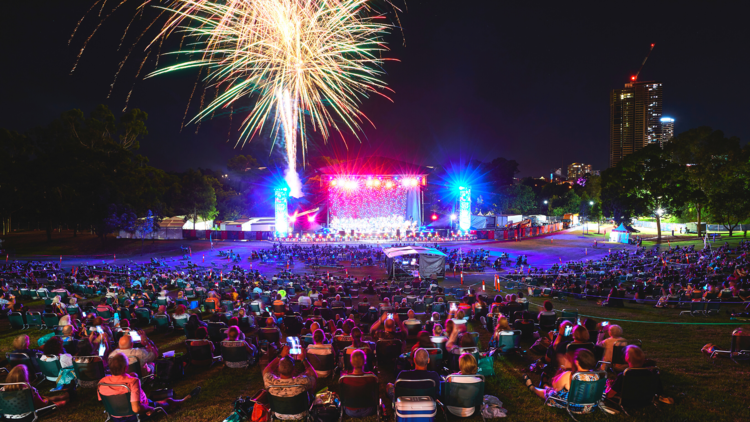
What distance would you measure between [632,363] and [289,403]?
12.1 feet

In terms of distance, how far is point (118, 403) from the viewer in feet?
13.0

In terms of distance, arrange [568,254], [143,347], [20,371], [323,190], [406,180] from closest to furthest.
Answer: [20,371] < [143,347] < [568,254] < [406,180] < [323,190]

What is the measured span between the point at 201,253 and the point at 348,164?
20.5m

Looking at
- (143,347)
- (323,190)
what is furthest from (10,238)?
(143,347)

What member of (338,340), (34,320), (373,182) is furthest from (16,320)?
(373,182)

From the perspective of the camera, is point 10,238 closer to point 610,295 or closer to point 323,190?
point 323,190

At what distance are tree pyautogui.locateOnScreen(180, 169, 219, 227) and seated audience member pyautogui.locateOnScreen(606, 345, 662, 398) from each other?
5017 cm

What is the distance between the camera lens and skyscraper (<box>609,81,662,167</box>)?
181000 millimetres

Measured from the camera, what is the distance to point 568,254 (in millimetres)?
29891

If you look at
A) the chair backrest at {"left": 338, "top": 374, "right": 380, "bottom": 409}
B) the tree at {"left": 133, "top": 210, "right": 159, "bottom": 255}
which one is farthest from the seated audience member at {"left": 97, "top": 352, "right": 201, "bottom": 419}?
the tree at {"left": 133, "top": 210, "right": 159, "bottom": 255}

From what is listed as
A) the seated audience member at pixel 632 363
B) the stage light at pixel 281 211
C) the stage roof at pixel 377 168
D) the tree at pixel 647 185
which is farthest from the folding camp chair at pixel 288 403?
the stage roof at pixel 377 168

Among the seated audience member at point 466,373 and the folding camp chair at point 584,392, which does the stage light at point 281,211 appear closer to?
the seated audience member at point 466,373

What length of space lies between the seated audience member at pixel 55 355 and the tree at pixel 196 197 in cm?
4614

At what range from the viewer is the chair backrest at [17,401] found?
402 centimetres
